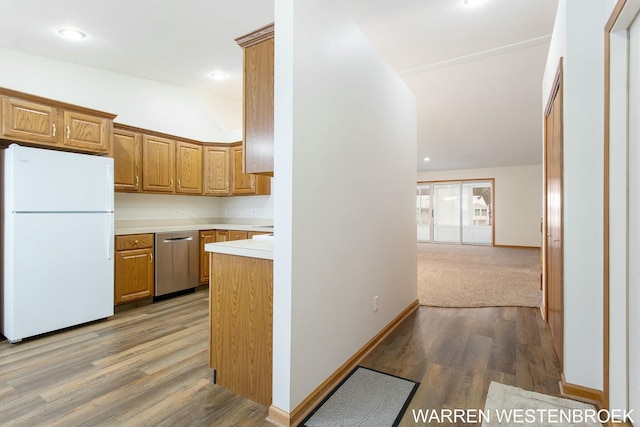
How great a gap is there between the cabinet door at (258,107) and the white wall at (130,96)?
9.17 ft

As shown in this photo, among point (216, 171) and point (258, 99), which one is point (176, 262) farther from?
point (258, 99)

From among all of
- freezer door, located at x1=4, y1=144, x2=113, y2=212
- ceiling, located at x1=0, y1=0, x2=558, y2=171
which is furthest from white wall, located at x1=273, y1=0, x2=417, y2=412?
freezer door, located at x1=4, y1=144, x2=113, y2=212

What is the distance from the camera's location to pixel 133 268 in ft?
12.0

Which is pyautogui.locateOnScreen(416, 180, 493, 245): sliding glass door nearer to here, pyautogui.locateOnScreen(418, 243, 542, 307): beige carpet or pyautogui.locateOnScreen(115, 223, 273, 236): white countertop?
pyautogui.locateOnScreen(418, 243, 542, 307): beige carpet

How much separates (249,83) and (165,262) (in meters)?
2.80

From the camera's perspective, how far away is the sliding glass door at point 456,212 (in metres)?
9.93

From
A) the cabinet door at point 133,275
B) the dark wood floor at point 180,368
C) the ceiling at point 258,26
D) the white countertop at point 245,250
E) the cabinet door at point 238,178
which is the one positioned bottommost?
the dark wood floor at point 180,368

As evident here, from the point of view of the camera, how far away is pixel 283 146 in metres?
1.71

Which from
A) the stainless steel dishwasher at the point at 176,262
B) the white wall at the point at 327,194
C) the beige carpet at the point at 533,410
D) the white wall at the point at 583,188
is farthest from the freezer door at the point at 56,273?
the white wall at the point at 583,188

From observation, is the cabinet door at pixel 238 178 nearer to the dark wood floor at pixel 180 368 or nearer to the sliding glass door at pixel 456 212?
the dark wood floor at pixel 180 368

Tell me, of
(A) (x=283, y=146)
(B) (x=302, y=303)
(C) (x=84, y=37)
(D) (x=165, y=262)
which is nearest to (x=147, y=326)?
(D) (x=165, y=262)

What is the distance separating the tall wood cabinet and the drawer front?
3.11 ft

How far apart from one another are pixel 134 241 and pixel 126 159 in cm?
99

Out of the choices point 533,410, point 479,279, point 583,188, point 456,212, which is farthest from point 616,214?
point 456,212
